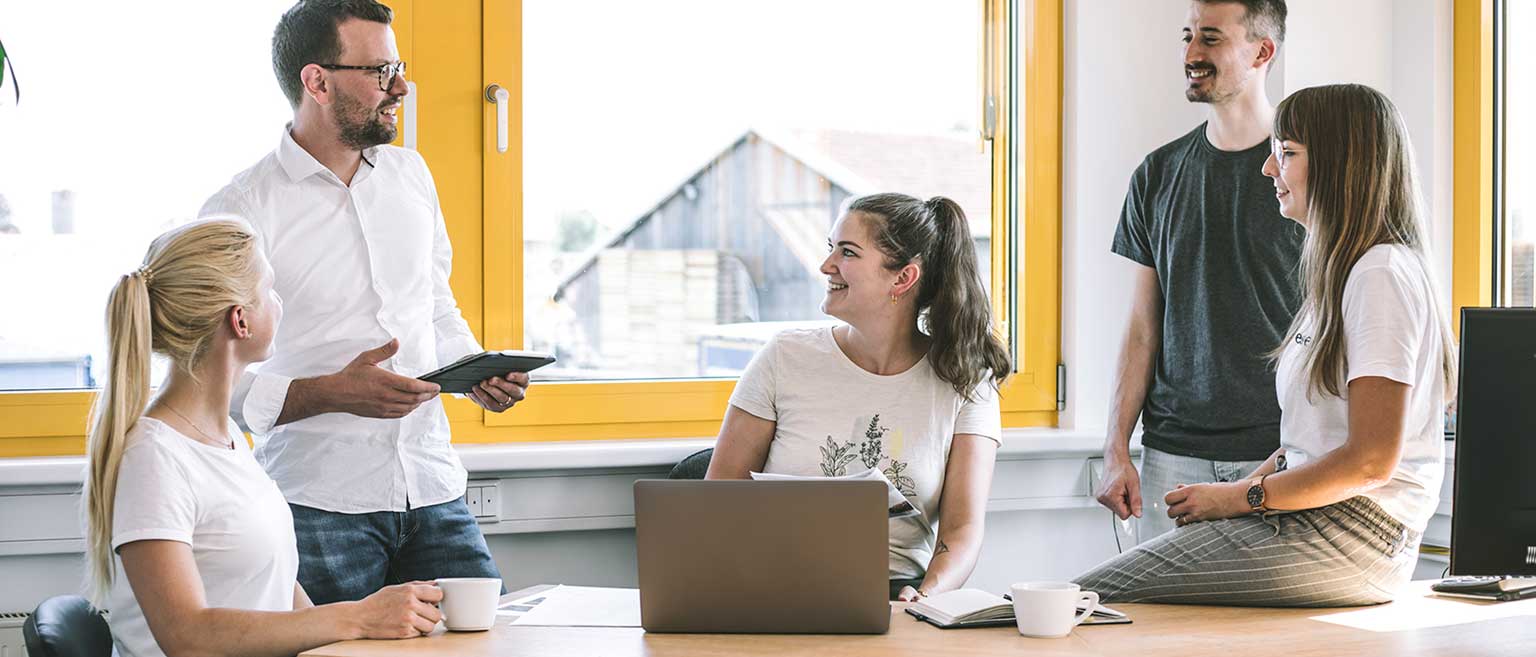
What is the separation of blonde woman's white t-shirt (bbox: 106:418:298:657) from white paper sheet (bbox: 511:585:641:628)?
369 millimetres

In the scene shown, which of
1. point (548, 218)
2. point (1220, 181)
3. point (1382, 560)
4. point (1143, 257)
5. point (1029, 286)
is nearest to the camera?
point (1382, 560)

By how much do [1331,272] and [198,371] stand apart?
167 cm

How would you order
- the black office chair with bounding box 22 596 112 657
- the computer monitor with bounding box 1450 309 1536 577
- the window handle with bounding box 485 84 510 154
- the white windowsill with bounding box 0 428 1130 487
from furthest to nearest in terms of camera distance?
1. the window handle with bounding box 485 84 510 154
2. the white windowsill with bounding box 0 428 1130 487
3. the computer monitor with bounding box 1450 309 1536 577
4. the black office chair with bounding box 22 596 112 657

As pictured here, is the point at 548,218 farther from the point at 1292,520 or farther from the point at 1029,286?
the point at 1292,520

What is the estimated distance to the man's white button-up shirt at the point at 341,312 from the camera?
2.42 metres

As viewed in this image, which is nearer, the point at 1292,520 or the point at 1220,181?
the point at 1292,520

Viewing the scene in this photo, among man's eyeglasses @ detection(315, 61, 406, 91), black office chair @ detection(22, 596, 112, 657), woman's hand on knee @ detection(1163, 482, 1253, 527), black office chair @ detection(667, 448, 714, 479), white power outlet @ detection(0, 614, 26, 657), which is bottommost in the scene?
white power outlet @ detection(0, 614, 26, 657)

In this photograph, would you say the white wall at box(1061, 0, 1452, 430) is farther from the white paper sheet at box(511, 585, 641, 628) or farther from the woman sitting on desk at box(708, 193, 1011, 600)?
the white paper sheet at box(511, 585, 641, 628)

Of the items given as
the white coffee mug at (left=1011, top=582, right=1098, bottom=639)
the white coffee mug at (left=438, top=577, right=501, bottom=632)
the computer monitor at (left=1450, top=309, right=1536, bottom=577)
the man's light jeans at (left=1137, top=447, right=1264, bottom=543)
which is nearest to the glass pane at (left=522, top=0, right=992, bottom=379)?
the man's light jeans at (left=1137, top=447, right=1264, bottom=543)

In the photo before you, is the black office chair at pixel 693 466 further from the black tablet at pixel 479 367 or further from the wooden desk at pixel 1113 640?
the wooden desk at pixel 1113 640

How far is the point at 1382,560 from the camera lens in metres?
2.00

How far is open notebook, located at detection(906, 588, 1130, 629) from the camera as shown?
74.4 inches

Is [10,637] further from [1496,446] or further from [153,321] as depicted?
[1496,446]

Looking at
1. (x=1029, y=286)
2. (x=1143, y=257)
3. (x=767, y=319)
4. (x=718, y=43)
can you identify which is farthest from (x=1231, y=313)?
(x=718, y=43)
